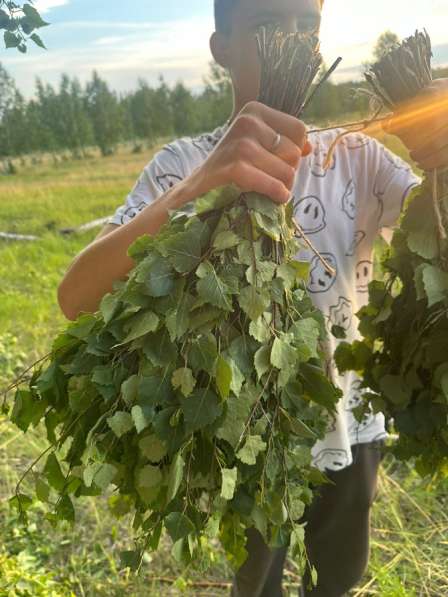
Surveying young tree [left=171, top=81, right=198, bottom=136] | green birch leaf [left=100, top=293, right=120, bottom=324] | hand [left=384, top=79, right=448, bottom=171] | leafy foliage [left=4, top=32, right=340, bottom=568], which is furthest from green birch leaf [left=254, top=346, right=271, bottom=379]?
young tree [left=171, top=81, right=198, bottom=136]

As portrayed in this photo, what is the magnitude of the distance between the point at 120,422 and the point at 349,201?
2.52 feet

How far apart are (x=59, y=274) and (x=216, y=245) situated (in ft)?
17.4

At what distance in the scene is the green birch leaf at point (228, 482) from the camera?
71cm

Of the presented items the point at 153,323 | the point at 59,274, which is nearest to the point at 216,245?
the point at 153,323

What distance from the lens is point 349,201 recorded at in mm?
1205

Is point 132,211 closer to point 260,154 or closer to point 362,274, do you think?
point 260,154

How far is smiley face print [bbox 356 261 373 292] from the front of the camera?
1.28 meters

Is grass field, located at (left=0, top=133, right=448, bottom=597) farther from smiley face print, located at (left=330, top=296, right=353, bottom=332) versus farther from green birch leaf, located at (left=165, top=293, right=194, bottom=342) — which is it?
green birch leaf, located at (left=165, top=293, right=194, bottom=342)

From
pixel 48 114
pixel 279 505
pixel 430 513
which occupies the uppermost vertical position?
pixel 48 114

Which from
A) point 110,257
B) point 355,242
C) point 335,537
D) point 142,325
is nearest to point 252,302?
point 142,325

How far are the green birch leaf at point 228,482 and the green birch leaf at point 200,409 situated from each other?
8 cm

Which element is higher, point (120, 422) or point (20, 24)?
point (20, 24)

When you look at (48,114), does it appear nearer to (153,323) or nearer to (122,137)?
(122,137)

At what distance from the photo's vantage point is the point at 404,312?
99cm
